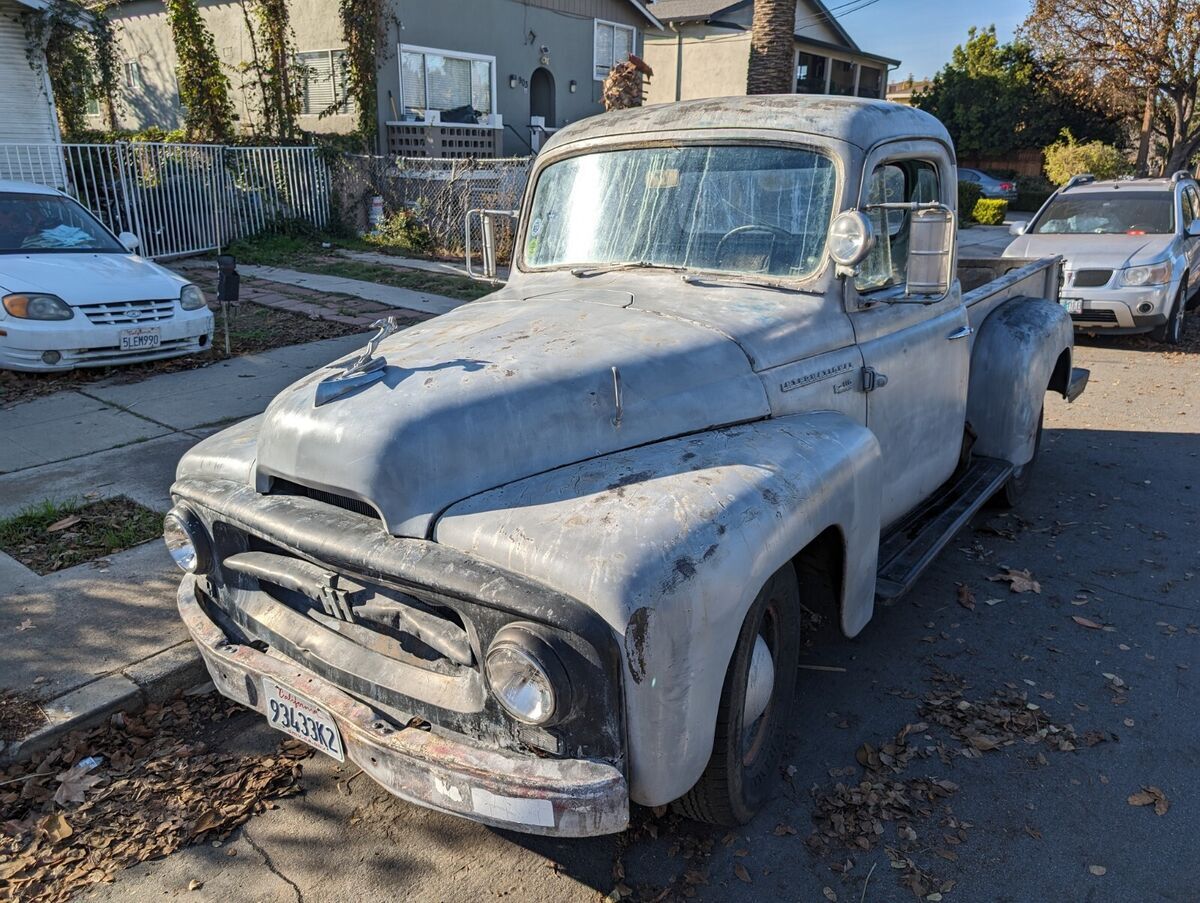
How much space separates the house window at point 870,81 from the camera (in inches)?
1364

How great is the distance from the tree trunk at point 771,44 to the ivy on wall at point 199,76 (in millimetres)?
10208

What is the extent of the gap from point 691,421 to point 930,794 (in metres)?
1.53

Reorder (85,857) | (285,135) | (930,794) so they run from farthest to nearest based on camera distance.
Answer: (285,135) < (930,794) < (85,857)

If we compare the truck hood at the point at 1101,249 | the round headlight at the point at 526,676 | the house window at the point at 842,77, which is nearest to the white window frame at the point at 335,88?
the truck hood at the point at 1101,249

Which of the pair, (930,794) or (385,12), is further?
(385,12)

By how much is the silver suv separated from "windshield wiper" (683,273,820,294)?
757 centimetres

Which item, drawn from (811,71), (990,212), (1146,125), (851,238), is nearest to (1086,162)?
(990,212)

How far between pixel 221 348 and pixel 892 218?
280 inches

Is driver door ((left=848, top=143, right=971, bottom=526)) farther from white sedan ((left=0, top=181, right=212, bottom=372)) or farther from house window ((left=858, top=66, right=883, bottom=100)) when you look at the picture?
house window ((left=858, top=66, right=883, bottom=100))

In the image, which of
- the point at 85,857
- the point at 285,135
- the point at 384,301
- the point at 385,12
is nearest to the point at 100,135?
the point at 285,135

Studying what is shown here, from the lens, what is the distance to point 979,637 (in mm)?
4121

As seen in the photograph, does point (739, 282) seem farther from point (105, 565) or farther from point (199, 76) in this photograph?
point (199, 76)

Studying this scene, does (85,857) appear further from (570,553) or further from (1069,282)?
(1069,282)

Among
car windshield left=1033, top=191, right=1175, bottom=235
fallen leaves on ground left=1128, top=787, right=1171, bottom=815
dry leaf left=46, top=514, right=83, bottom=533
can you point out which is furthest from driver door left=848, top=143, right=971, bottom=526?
car windshield left=1033, top=191, right=1175, bottom=235
